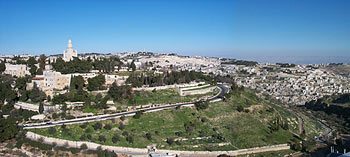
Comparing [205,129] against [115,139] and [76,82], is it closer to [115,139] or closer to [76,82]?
[115,139]

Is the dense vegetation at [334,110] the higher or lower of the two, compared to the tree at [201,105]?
lower

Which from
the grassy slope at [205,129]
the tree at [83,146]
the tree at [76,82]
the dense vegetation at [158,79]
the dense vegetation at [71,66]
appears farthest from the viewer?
the dense vegetation at [71,66]

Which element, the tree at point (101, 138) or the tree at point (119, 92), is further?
the tree at point (119, 92)

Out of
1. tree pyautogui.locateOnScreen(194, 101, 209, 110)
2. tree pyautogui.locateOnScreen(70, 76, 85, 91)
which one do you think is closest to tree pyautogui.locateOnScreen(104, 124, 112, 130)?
tree pyautogui.locateOnScreen(70, 76, 85, 91)

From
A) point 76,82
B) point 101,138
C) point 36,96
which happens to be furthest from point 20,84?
point 101,138

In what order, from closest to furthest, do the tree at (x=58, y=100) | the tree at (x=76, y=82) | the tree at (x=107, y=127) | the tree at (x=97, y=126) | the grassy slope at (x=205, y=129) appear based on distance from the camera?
the grassy slope at (x=205, y=129) → the tree at (x=97, y=126) → the tree at (x=107, y=127) → the tree at (x=58, y=100) → the tree at (x=76, y=82)

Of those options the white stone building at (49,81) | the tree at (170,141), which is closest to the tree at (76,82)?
the white stone building at (49,81)

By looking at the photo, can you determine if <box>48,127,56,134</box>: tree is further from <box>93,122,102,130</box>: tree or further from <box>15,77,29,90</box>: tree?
<box>15,77,29,90</box>: tree

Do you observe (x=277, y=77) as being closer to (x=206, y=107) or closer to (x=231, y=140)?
(x=206, y=107)

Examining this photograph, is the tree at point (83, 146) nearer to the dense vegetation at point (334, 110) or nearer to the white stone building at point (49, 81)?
the white stone building at point (49, 81)
